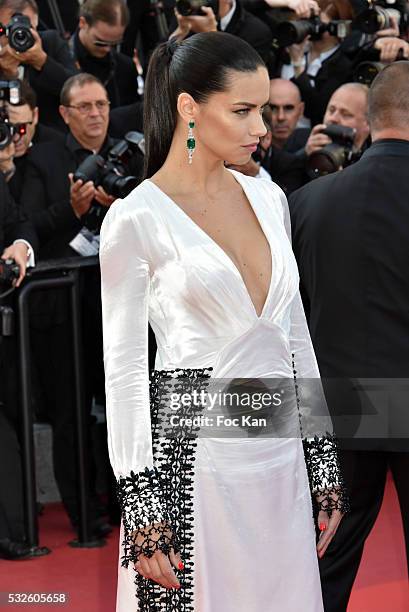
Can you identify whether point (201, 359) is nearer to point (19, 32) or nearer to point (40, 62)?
point (19, 32)

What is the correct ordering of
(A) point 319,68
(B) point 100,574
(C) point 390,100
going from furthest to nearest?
(A) point 319,68
(B) point 100,574
(C) point 390,100

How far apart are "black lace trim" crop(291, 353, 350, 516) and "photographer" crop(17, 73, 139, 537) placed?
2666 millimetres

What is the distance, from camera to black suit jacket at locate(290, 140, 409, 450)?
3.15m

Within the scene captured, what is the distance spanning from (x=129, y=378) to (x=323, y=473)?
492 millimetres

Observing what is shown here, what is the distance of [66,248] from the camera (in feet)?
17.3

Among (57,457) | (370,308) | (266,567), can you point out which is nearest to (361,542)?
(370,308)

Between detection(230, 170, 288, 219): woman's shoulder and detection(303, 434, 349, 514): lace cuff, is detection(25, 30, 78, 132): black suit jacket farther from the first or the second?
detection(303, 434, 349, 514): lace cuff

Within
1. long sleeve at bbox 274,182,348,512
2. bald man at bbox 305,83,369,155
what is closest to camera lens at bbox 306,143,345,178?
bald man at bbox 305,83,369,155

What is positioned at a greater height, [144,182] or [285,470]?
[144,182]

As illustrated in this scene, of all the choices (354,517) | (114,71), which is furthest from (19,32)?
(354,517)

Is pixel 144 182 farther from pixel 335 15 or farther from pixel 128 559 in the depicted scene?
pixel 335 15

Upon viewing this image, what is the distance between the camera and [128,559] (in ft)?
7.06

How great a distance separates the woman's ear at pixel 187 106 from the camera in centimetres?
227

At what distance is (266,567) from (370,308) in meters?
1.09
